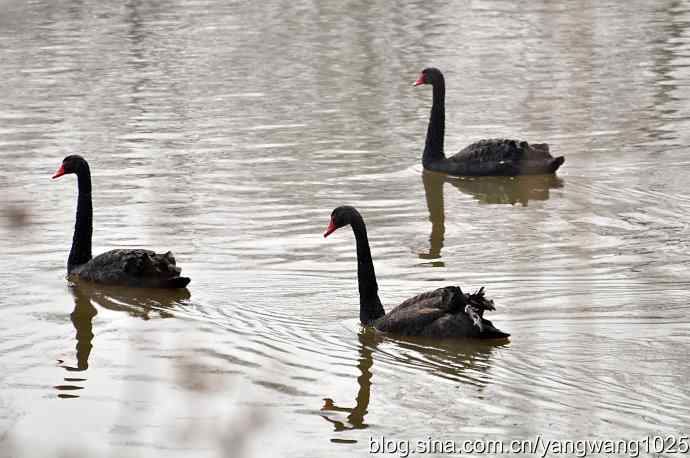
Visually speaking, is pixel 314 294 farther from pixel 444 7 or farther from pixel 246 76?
pixel 444 7

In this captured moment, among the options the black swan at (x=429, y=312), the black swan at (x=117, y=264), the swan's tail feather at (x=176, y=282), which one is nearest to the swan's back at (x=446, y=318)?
the black swan at (x=429, y=312)

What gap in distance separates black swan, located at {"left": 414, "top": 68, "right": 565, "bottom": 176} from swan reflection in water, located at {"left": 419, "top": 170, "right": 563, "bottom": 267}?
0.10 metres

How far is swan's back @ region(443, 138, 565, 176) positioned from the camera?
12984mm

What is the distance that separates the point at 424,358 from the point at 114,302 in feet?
8.30

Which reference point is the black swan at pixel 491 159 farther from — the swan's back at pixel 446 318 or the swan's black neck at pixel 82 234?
the swan's back at pixel 446 318

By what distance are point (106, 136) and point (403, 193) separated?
167 inches

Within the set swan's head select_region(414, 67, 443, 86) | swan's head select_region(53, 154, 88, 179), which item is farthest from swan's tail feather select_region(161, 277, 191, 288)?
swan's head select_region(414, 67, 443, 86)

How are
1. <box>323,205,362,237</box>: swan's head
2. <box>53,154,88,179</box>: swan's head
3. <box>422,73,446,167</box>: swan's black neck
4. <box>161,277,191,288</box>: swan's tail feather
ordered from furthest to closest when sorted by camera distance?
<box>422,73,446,167</box>: swan's black neck, <box>53,154,88,179</box>: swan's head, <box>161,277,191,288</box>: swan's tail feather, <box>323,205,362,237</box>: swan's head

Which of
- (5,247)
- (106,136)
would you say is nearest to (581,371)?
(5,247)

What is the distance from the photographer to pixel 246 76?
64.9 feet

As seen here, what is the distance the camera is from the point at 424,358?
782cm

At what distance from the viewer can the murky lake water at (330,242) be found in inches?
264

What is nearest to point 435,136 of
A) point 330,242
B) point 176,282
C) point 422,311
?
point 330,242

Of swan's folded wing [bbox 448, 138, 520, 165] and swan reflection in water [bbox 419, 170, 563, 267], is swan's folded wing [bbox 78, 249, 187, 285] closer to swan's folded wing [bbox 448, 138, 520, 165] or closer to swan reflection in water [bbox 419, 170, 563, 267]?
swan reflection in water [bbox 419, 170, 563, 267]
